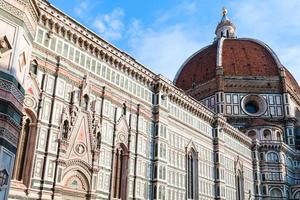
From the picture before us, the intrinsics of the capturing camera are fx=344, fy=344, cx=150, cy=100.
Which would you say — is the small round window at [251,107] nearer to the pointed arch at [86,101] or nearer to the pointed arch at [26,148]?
the pointed arch at [86,101]

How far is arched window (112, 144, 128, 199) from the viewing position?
27.4 meters

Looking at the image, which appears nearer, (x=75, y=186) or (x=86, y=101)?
(x=75, y=186)

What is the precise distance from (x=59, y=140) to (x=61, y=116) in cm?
174

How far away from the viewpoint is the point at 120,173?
28.0 meters

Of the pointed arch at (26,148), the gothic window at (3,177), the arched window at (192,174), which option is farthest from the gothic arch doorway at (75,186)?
the arched window at (192,174)

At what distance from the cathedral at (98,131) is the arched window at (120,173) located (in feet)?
0.26

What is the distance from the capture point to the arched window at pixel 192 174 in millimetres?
36469

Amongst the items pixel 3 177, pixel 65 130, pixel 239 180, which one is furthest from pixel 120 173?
pixel 239 180

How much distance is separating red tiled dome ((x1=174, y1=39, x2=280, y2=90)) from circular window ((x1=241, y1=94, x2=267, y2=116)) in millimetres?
5675

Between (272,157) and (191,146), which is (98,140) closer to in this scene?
(191,146)

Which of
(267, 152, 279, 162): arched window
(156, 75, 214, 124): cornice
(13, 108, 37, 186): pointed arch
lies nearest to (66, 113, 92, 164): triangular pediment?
(13, 108, 37, 186): pointed arch

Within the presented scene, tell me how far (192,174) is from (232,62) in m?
37.7

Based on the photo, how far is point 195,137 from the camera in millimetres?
39188

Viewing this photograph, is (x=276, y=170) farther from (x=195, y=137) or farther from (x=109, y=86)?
(x=109, y=86)
